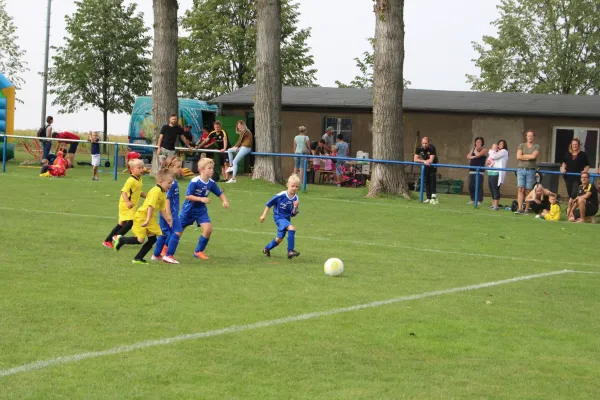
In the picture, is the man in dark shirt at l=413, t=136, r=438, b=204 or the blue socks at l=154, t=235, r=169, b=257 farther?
the man in dark shirt at l=413, t=136, r=438, b=204

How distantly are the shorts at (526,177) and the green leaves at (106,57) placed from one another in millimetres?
39589

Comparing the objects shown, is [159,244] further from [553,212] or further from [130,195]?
[553,212]

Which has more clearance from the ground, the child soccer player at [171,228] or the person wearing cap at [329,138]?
the person wearing cap at [329,138]

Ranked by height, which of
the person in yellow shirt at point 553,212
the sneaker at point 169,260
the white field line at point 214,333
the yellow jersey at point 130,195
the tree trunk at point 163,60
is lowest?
the white field line at point 214,333

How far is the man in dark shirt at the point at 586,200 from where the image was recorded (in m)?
21.1

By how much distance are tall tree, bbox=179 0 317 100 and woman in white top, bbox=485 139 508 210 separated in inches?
1353

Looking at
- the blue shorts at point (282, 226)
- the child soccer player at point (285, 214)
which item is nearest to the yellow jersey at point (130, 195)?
the child soccer player at point (285, 214)

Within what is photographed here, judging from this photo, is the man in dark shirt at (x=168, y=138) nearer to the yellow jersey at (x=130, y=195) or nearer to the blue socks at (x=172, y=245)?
the yellow jersey at (x=130, y=195)

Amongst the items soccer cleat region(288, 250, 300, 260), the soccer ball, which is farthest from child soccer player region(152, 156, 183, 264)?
the soccer ball

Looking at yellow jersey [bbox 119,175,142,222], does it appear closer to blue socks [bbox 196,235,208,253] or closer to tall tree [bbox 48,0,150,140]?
blue socks [bbox 196,235,208,253]

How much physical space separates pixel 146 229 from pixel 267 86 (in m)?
15.4

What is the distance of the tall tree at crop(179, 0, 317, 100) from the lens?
191ft

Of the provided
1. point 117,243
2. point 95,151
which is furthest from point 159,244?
point 95,151

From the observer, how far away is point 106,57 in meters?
59.4
